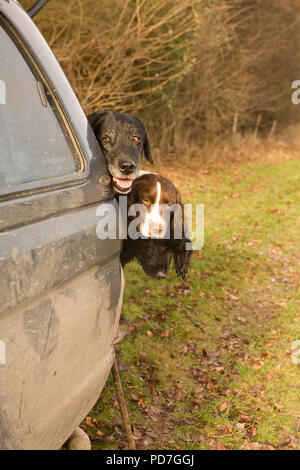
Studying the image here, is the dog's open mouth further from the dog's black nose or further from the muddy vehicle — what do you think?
the muddy vehicle

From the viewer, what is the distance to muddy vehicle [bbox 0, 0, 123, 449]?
170cm

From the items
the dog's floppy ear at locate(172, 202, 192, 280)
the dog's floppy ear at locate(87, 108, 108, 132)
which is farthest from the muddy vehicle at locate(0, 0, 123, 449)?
the dog's floppy ear at locate(172, 202, 192, 280)

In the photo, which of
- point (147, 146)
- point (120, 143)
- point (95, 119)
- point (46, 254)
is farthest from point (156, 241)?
point (46, 254)

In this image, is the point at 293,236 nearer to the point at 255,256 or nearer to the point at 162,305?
the point at 255,256

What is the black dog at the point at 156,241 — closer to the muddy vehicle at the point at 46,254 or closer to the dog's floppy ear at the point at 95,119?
the dog's floppy ear at the point at 95,119

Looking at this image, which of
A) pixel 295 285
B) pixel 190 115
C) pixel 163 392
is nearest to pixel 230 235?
pixel 295 285

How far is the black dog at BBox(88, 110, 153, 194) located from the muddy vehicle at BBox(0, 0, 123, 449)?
64 cm

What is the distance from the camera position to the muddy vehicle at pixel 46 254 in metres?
1.70

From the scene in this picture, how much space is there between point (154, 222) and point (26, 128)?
1.80m

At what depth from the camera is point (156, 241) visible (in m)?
3.85

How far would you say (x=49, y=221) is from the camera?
1924mm

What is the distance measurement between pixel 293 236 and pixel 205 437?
24.3ft

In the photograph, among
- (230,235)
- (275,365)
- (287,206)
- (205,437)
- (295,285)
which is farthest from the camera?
(287,206)

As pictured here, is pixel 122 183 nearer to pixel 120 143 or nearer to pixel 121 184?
pixel 121 184
